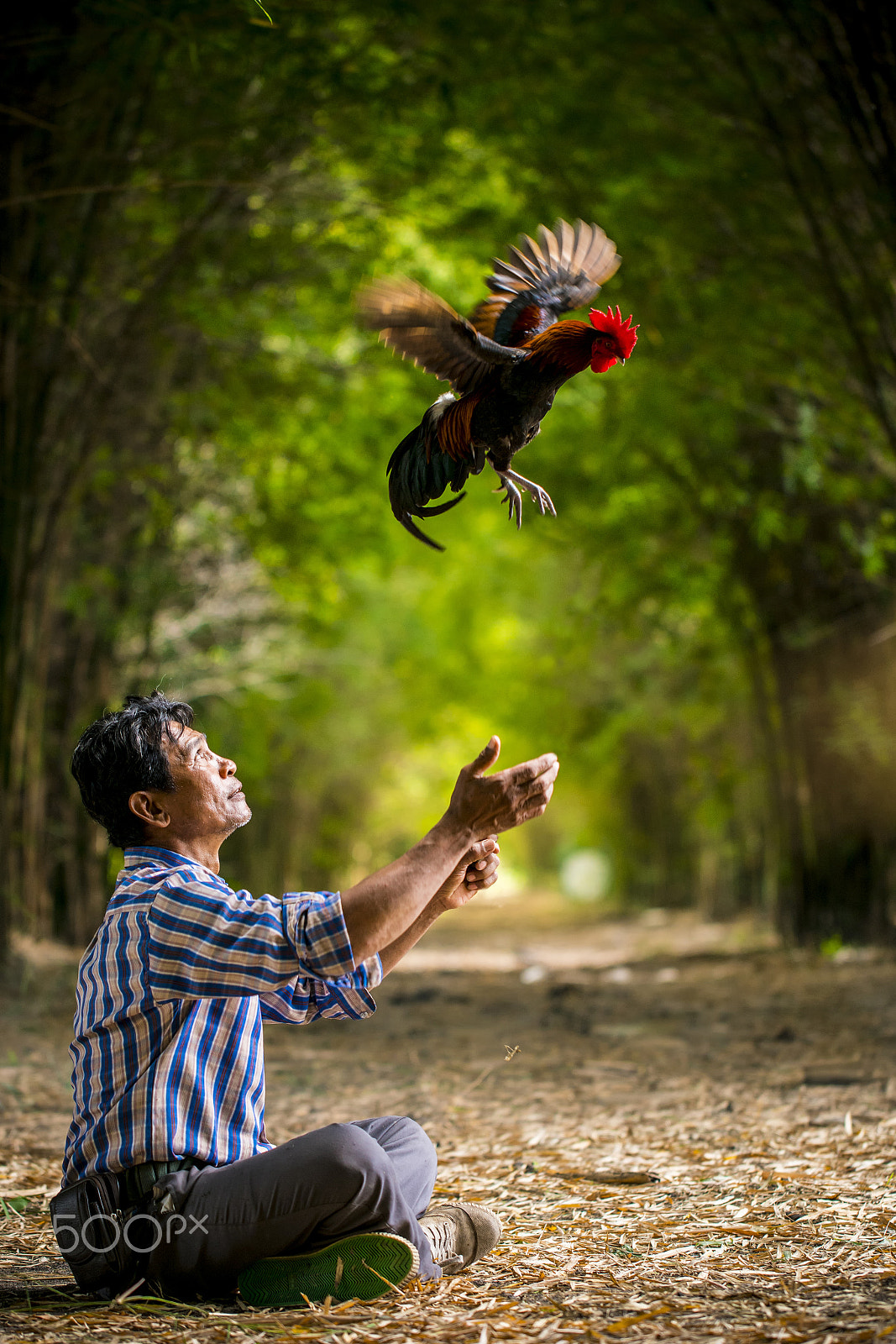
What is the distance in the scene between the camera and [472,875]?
2.45 meters

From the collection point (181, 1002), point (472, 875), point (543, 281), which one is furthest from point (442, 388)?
point (181, 1002)

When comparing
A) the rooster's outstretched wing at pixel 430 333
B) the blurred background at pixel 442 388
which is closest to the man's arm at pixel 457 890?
the rooster's outstretched wing at pixel 430 333

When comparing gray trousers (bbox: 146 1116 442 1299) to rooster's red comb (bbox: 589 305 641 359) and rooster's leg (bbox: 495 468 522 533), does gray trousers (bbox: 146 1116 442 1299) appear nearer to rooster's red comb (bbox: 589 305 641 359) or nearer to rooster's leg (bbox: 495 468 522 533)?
rooster's leg (bbox: 495 468 522 533)

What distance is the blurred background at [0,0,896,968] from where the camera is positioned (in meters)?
5.17

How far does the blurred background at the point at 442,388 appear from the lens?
5.17 metres

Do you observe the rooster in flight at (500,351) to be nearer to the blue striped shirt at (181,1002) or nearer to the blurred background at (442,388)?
the blue striped shirt at (181,1002)

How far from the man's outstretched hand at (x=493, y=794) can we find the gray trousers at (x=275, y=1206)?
0.61 meters

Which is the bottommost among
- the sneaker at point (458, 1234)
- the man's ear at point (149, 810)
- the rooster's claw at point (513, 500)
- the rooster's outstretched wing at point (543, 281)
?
the sneaker at point (458, 1234)

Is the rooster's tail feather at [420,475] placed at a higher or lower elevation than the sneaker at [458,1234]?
higher

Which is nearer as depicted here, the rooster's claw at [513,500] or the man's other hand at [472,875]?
the rooster's claw at [513,500]

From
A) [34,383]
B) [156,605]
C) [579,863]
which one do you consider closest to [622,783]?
[579,863]

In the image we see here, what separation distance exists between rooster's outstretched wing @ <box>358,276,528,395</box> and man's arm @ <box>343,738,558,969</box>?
0.64m

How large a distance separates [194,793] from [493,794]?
0.60 metres

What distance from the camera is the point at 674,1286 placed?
91.7 inches
